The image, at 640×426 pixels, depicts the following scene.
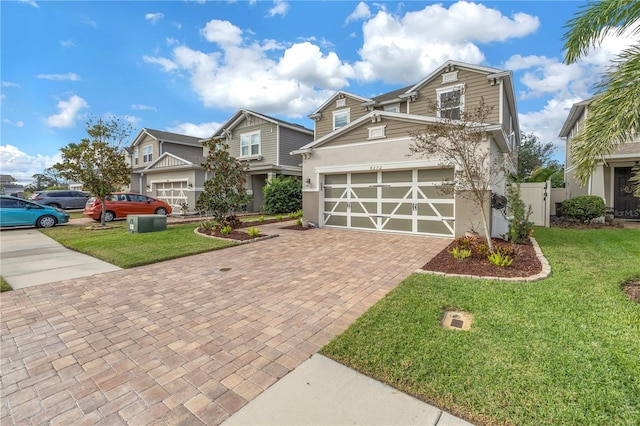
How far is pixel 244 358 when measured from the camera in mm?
2936

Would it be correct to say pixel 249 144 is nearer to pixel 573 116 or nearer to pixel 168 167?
pixel 168 167

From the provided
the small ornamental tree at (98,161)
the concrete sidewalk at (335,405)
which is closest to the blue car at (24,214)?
the small ornamental tree at (98,161)

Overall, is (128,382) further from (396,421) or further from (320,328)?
(396,421)

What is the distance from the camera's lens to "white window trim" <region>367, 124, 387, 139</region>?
1037 cm

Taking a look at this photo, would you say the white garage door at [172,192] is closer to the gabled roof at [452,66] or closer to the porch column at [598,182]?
the gabled roof at [452,66]

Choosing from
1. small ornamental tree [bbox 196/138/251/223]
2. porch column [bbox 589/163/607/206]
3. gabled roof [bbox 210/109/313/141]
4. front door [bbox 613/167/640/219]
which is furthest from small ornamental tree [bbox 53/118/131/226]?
front door [bbox 613/167/640/219]

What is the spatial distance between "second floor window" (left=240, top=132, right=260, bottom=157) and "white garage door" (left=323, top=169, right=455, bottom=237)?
9.50m

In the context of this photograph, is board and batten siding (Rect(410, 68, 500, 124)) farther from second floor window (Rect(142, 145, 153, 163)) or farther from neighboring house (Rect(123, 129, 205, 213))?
second floor window (Rect(142, 145, 153, 163))

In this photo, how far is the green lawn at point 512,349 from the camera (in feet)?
7.09

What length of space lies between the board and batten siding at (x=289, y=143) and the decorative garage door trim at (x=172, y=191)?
6606 mm

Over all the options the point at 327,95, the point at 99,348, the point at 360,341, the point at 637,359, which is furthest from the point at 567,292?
the point at 327,95

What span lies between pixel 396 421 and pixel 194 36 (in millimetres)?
15655

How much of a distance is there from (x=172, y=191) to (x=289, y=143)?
28.9 feet

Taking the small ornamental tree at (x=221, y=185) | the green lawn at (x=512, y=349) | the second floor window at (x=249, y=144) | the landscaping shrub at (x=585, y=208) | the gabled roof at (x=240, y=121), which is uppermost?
the gabled roof at (x=240, y=121)
